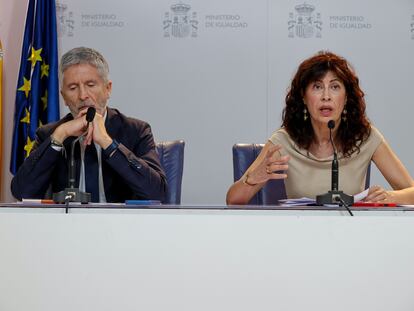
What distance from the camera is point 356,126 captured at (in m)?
2.96

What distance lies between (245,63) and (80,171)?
241cm

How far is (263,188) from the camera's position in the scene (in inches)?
118

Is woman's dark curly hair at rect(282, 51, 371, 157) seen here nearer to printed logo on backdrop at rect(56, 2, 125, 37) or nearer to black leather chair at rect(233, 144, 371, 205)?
black leather chair at rect(233, 144, 371, 205)

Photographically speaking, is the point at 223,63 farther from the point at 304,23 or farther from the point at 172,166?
the point at 172,166

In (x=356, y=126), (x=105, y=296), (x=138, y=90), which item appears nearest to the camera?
(x=105, y=296)

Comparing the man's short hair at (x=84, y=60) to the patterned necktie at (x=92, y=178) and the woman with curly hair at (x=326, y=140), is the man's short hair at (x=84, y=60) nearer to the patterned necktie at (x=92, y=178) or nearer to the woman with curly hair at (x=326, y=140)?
the patterned necktie at (x=92, y=178)

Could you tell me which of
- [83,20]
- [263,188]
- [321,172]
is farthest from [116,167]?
[83,20]

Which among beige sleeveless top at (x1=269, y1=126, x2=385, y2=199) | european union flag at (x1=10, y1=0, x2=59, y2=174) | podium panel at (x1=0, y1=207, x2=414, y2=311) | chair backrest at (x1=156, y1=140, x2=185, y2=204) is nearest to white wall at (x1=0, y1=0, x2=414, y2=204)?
european union flag at (x1=10, y1=0, x2=59, y2=174)

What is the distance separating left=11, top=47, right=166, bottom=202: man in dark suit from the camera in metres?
2.68

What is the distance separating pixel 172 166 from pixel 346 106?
79 centimetres

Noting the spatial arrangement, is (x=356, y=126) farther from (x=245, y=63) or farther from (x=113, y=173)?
(x=245, y=63)

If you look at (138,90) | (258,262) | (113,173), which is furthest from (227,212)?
(138,90)

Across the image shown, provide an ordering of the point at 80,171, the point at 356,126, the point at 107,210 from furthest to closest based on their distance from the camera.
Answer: the point at 356,126
the point at 80,171
the point at 107,210

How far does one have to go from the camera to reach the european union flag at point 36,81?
15.3 feet
